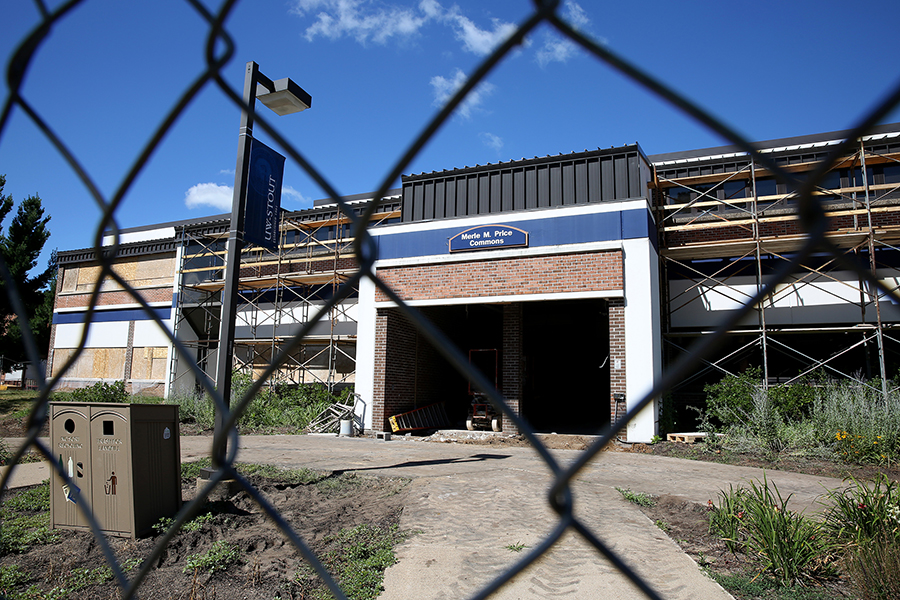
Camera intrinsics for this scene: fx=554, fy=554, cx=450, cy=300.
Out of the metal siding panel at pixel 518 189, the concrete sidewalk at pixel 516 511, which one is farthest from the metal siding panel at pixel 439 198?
the concrete sidewalk at pixel 516 511

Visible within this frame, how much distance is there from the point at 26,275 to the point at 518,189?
14.6 meters

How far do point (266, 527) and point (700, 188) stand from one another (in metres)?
14.8

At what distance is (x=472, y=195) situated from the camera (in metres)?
14.9

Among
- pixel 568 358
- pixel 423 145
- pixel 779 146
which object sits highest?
pixel 779 146

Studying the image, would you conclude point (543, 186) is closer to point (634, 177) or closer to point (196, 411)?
point (634, 177)

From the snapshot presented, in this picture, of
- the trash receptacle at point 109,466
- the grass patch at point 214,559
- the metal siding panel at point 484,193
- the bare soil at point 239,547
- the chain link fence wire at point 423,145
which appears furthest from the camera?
the metal siding panel at point 484,193

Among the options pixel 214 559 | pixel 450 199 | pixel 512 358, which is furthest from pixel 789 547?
pixel 450 199

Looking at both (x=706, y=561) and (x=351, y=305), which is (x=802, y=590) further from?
(x=351, y=305)

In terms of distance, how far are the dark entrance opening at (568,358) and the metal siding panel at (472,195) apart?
557 centimetres

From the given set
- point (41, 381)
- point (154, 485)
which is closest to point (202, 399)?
point (154, 485)

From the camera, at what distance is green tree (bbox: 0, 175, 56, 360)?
481 inches

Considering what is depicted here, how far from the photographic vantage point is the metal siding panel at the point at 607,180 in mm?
13438

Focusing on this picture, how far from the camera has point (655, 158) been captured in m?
19.8

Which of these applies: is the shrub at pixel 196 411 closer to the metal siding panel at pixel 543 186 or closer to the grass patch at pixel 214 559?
the metal siding panel at pixel 543 186
